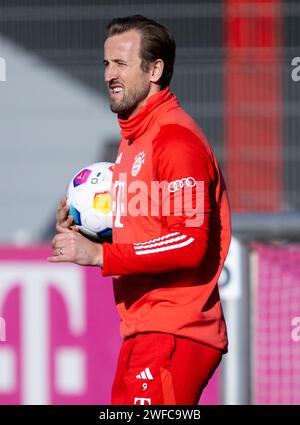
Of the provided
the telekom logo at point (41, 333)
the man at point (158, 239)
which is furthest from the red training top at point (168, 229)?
the telekom logo at point (41, 333)

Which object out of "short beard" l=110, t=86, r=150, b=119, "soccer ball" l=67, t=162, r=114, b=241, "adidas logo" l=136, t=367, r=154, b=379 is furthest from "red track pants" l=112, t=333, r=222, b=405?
"short beard" l=110, t=86, r=150, b=119

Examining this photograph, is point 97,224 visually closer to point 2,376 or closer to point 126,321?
point 126,321

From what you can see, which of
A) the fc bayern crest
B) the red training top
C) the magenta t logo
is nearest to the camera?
the red training top

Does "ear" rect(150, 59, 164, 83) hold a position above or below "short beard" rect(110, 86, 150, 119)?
above

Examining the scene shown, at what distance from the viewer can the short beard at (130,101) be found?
3375mm

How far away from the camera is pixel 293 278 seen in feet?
15.9

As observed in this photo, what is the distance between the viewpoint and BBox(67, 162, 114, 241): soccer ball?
3561 mm

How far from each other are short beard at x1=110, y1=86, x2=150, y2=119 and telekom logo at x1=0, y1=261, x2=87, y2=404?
1.64 metres

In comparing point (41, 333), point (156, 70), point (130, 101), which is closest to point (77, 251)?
point (130, 101)

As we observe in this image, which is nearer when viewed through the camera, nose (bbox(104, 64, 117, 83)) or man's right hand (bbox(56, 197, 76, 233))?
nose (bbox(104, 64, 117, 83))

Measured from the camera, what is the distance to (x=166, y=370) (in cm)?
323

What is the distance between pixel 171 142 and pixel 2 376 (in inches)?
81.2

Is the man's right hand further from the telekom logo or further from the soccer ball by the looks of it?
the telekom logo

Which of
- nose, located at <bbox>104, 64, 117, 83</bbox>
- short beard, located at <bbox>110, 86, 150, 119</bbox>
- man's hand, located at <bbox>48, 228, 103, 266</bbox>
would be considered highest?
nose, located at <bbox>104, 64, 117, 83</bbox>
